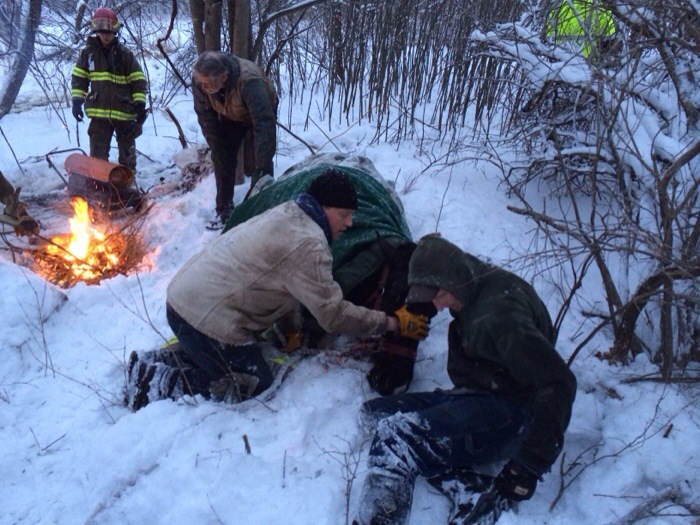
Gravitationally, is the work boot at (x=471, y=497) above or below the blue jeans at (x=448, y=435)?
below

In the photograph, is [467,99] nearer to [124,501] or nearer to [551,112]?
[551,112]

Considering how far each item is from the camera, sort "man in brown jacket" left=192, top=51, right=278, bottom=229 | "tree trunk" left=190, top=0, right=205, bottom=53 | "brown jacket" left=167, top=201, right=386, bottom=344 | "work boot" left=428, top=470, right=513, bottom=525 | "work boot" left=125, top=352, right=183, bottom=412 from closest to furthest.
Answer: "work boot" left=428, top=470, right=513, bottom=525
"brown jacket" left=167, top=201, right=386, bottom=344
"work boot" left=125, top=352, right=183, bottom=412
"man in brown jacket" left=192, top=51, right=278, bottom=229
"tree trunk" left=190, top=0, right=205, bottom=53

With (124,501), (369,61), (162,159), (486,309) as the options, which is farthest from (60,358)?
(369,61)

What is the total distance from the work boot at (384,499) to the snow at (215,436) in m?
0.13

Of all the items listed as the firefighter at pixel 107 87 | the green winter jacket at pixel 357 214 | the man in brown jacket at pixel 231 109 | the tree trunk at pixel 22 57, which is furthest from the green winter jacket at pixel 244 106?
the tree trunk at pixel 22 57

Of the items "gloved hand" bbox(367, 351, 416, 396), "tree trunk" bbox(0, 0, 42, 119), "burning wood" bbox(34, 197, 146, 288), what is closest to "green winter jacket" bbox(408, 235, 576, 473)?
"gloved hand" bbox(367, 351, 416, 396)

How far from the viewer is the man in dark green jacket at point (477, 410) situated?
6.75 ft

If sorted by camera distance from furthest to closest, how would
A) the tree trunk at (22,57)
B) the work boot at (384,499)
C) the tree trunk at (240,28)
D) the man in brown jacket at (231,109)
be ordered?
the tree trunk at (22,57)
the tree trunk at (240,28)
the man in brown jacket at (231,109)
the work boot at (384,499)

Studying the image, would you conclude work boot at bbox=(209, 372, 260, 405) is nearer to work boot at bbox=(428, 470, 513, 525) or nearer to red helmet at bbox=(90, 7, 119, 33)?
work boot at bbox=(428, 470, 513, 525)

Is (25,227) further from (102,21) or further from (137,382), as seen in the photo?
(137,382)

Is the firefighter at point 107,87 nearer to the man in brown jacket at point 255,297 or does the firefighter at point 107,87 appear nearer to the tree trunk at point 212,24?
the tree trunk at point 212,24

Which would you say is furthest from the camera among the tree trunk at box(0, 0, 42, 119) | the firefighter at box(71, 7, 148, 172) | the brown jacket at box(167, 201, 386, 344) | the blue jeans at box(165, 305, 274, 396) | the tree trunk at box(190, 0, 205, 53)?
the tree trunk at box(0, 0, 42, 119)

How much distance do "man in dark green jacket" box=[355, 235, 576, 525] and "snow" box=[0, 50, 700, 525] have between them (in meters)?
0.14

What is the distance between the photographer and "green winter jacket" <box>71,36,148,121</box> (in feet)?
16.9
